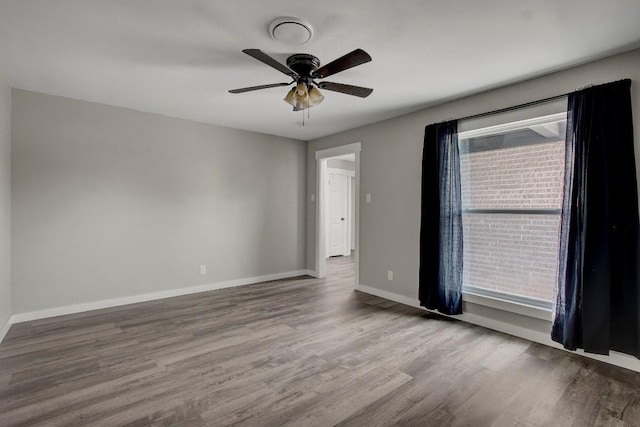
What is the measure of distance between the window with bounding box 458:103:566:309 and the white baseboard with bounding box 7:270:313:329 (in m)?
3.15

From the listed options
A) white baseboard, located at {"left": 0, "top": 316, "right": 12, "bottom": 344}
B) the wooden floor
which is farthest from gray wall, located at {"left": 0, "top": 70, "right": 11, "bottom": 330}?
the wooden floor

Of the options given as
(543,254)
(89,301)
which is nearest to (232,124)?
(89,301)

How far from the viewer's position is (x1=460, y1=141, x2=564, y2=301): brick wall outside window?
115 inches

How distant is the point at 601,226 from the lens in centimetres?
A: 245

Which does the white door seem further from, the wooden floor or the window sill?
the window sill

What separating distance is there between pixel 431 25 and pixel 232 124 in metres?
3.29

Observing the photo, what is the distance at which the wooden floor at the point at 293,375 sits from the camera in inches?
74.9

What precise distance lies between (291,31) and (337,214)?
6183 mm

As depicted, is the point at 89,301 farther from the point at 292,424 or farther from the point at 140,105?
the point at 292,424

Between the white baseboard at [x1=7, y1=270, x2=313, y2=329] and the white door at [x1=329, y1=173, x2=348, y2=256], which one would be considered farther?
the white door at [x1=329, y1=173, x2=348, y2=256]

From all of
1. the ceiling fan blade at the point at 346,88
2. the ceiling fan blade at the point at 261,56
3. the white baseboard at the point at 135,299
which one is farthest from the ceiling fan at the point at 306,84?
the white baseboard at the point at 135,299

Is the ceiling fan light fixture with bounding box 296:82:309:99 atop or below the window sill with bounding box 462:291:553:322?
atop

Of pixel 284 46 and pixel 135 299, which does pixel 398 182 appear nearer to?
pixel 284 46

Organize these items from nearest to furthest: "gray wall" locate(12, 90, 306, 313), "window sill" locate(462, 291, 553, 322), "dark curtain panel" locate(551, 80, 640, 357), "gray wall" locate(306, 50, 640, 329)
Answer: "dark curtain panel" locate(551, 80, 640, 357), "window sill" locate(462, 291, 553, 322), "gray wall" locate(306, 50, 640, 329), "gray wall" locate(12, 90, 306, 313)
